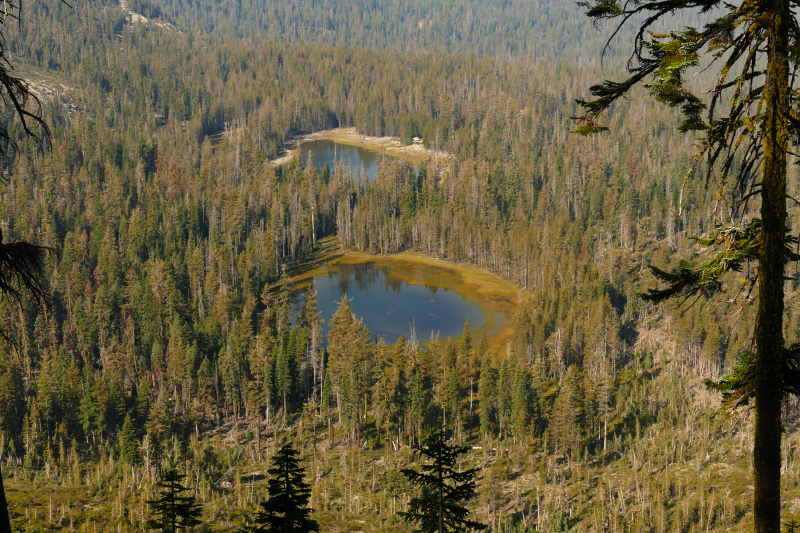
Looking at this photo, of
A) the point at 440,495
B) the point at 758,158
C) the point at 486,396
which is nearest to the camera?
the point at 758,158

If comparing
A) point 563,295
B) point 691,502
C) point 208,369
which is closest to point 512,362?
point 563,295

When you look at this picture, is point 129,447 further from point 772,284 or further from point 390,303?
point 772,284

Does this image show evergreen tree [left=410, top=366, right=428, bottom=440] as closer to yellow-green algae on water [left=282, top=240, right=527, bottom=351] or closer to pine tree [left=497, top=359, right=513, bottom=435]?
pine tree [left=497, top=359, right=513, bottom=435]

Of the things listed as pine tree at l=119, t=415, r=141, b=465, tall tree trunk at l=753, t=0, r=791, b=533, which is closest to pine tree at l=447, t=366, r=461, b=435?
pine tree at l=119, t=415, r=141, b=465

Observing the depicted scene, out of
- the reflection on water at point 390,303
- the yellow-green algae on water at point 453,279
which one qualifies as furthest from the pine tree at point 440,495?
the reflection on water at point 390,303

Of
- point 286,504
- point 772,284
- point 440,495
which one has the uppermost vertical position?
point 772,284

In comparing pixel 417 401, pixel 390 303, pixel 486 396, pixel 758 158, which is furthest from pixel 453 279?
pixel 758 158

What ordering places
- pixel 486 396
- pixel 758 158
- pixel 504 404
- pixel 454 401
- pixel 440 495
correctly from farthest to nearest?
pixel 486 396 → pixel 454 401 → pixel 504 404 → pixel 440 495 → pixel 758 158
